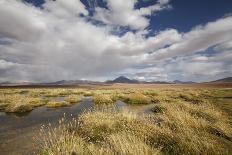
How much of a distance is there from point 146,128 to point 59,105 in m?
15.3

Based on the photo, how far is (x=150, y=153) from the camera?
16.6 feet

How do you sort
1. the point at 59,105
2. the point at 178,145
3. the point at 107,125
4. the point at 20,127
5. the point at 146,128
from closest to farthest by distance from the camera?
the point at 178,145 < the point at 146,128 < the point at 107,125 < the point at 20,127 < the point at 59,105

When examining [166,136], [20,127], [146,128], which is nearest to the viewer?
[166,136]

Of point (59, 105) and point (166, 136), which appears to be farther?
point (59, 105)

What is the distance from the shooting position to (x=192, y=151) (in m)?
5.47

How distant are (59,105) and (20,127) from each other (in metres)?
9.36

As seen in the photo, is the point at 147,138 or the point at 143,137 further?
the point at 147,138

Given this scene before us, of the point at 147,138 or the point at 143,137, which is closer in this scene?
the point at 143,137

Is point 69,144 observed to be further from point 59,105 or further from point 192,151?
point 59,105

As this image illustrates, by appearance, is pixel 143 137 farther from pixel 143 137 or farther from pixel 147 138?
pixel 147 138

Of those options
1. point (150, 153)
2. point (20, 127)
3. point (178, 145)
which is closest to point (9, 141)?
point (20, 127)

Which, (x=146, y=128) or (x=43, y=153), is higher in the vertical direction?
(x=146, y=128)

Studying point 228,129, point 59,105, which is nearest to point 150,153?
point 228,129

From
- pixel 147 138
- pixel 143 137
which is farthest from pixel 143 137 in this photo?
pixel 147 138
